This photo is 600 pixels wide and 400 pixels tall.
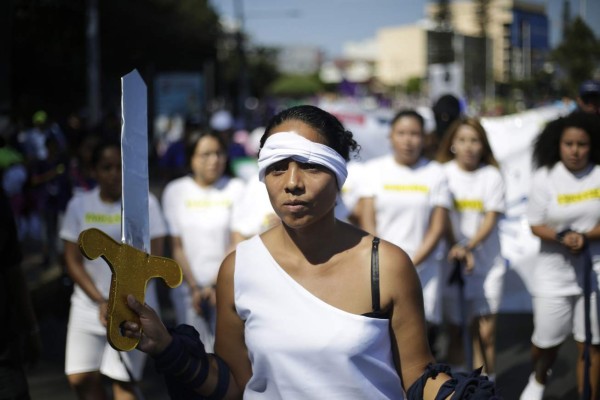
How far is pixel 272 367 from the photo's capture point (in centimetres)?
279

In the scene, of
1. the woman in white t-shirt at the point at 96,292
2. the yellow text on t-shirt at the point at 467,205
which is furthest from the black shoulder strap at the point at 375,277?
the yellow text on t-shirt at the point at 467,205

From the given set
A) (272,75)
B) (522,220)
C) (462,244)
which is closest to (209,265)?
(462,244)

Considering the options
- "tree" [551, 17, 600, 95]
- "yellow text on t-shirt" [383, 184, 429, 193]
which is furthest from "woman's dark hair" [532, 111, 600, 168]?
"tree" [551, 17, 600, 95]

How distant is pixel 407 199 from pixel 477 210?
0.72 m

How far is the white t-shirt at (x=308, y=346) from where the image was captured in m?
2.72

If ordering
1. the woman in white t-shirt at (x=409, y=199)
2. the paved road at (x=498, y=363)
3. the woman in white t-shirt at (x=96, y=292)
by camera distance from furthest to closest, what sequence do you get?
1. the paved road at (x=498, y=363)
2. the woman in white t-shirt at (x=409, y=199)
3. the woman in white t-shirt at (x=96, y=292)

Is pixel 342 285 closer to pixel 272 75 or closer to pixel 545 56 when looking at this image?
pixel 545 56

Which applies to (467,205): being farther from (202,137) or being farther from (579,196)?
(202,137)

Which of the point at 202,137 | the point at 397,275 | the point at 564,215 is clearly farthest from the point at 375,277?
the point at 202,137

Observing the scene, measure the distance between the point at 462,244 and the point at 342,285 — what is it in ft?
13.2

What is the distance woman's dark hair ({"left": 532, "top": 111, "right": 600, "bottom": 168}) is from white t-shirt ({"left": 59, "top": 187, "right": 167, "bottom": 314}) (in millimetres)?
2539

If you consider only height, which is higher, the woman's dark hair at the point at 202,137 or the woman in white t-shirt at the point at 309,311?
the woman's dark hair at the point at 202,137

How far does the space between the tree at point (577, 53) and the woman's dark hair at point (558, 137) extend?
5020 mm

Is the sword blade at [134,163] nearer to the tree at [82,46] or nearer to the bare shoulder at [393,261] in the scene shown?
the bare shoulder at [393,261]
